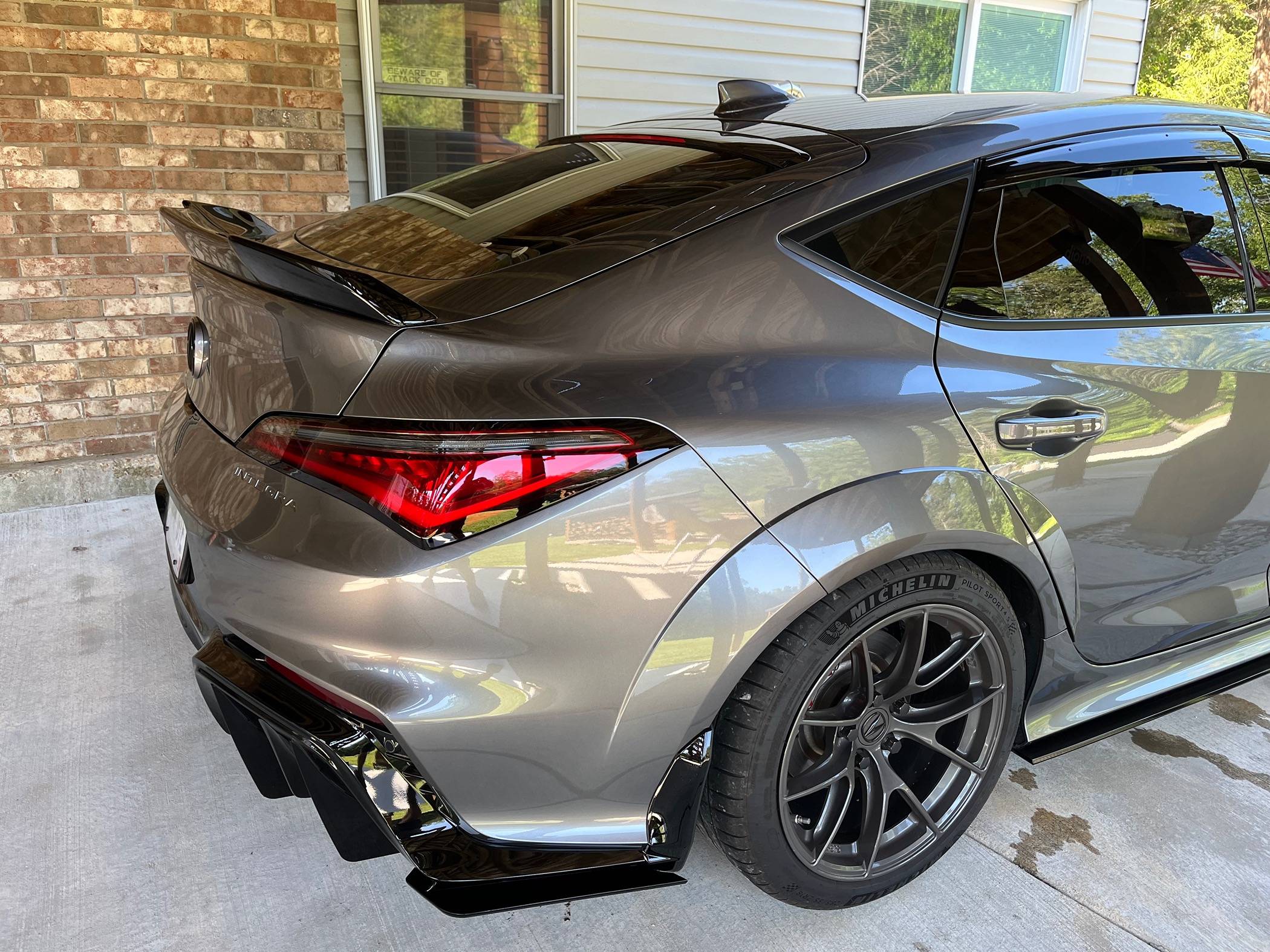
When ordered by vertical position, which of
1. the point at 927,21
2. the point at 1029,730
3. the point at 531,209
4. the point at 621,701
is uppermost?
A: the point at 927,21

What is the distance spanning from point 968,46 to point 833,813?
6.66 meters

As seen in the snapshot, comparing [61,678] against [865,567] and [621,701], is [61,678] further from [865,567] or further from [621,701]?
[865,567]

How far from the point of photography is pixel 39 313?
3850 mm

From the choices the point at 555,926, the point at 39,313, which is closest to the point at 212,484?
the point at 555,926

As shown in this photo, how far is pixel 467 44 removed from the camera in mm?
4934

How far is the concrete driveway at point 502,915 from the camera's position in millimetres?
1889

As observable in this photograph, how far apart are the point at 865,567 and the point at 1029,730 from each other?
31.0 inches

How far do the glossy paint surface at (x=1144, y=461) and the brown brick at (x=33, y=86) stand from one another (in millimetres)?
3634

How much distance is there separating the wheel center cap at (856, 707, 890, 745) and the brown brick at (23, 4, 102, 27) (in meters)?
3.87

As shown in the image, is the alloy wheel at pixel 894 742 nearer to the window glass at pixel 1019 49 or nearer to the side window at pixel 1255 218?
the side window at pixel 1255 218

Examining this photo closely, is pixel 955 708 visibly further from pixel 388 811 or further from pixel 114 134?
pixel 114 134

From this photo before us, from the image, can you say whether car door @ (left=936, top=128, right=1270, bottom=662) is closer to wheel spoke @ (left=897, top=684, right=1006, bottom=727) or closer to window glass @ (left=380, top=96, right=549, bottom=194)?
wheel spoke @ (left=897, top=684, right=1006, bottom=727)

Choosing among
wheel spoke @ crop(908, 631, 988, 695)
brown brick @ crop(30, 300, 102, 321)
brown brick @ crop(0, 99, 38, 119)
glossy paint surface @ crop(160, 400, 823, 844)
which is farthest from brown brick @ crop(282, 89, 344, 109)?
wheel spoke @ crop(908, 631, 988, 695)

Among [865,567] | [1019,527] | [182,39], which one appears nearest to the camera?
[865,567]
